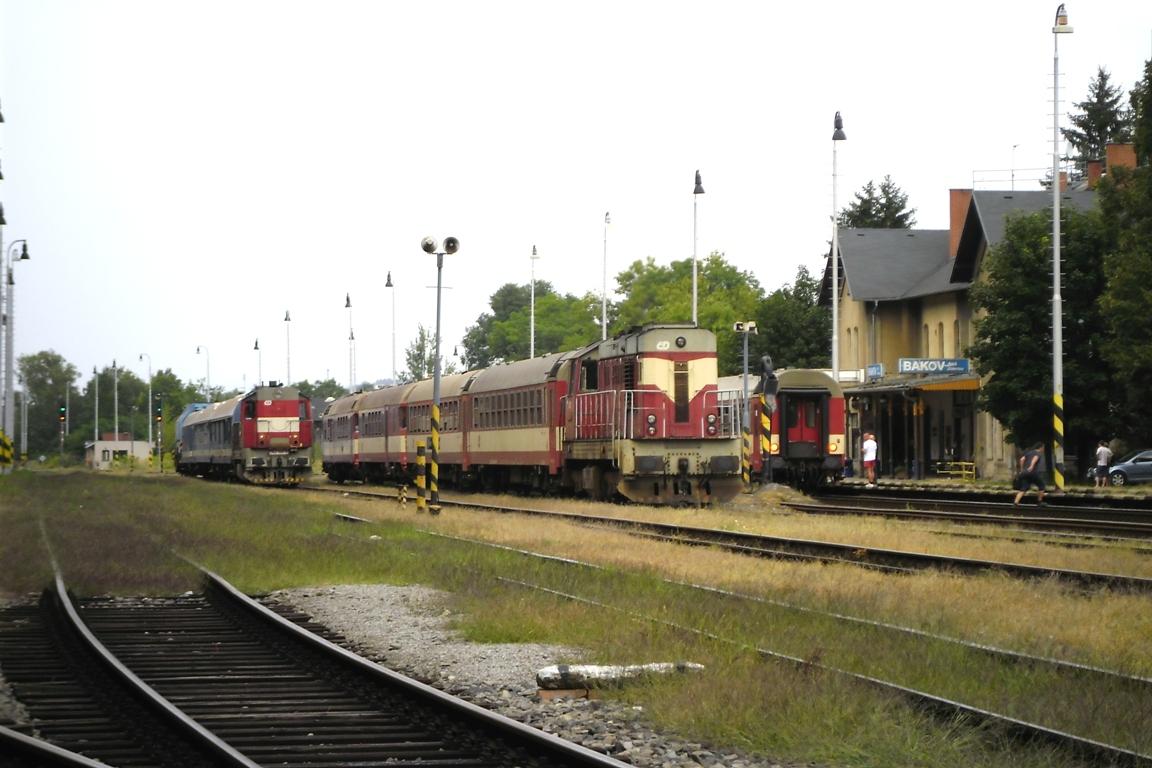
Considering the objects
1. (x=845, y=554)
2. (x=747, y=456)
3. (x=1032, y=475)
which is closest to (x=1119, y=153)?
(x=747, y=456)

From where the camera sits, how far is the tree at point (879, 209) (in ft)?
400

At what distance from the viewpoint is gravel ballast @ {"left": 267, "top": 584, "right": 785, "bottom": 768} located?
827 centimetres

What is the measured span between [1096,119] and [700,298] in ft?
97.1

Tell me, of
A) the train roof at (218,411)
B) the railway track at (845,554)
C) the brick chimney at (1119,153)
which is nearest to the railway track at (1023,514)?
the railway track at (845,554)

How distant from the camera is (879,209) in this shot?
402 feet

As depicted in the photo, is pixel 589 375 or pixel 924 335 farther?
pixel 924 335

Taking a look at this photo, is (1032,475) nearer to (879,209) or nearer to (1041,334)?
(1041,334)

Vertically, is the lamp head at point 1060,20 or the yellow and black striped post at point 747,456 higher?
the lamp head at point 1060,20

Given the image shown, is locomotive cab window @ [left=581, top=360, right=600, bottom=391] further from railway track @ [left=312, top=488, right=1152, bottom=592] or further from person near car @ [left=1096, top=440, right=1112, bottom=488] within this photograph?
person near car @ [left=1096, top=440, right=1112, bottom=488]

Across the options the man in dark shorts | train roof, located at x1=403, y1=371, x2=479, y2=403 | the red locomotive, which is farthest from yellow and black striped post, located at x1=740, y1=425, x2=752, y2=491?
train roof, located at x1=403, y1=371, x2=479, y2=403

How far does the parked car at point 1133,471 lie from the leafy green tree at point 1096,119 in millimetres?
59265

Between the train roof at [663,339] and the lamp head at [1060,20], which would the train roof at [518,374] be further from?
the lamp head at [1060,20]

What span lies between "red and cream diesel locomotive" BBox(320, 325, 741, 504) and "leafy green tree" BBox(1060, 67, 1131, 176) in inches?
2989

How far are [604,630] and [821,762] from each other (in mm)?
4678
